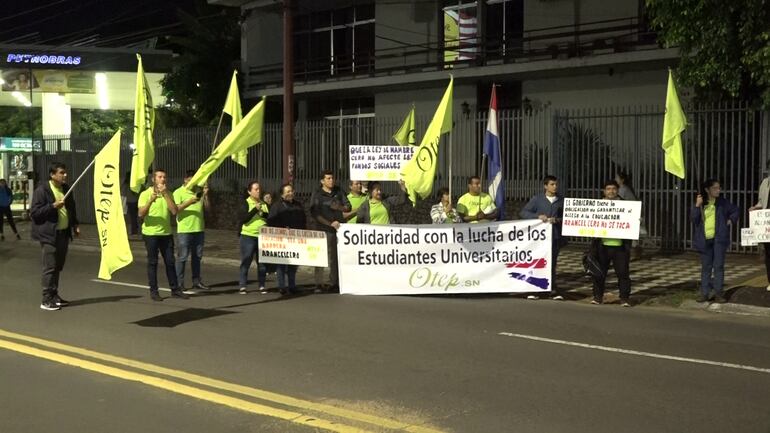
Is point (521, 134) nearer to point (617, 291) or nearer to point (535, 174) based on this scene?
point (535, 174)

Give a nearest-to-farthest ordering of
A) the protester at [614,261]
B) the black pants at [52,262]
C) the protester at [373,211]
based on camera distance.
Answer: the black pants at [52,262], the protester at [614,261], the protester at [373,211]

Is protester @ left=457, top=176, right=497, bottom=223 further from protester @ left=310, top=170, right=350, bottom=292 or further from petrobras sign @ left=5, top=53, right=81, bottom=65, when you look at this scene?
petrobras sign @ left=5, top=53, right=81, bottom=65

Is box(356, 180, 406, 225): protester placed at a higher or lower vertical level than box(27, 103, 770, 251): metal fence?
lower

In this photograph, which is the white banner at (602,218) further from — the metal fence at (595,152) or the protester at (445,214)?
the metal fence at (595,152)

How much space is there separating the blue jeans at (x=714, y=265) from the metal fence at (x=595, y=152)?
16.3 ft

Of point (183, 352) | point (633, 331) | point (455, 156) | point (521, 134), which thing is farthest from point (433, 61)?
point (183, 352)

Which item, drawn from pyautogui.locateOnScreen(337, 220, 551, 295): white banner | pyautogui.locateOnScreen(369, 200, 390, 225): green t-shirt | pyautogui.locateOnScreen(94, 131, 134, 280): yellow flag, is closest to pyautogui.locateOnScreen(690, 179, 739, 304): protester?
pyautogui.locateOnScreen(337, 220, 551, 295): white banner

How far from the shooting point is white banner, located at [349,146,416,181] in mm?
13953

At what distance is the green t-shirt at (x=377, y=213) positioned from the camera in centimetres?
1184

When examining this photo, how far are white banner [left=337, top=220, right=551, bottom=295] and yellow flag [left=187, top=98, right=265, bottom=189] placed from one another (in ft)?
6.10

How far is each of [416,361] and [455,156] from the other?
1344 centimetres

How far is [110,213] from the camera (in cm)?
955

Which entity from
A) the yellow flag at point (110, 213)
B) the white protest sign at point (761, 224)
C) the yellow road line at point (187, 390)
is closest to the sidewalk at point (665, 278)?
the white protest sign at point (761, 224)

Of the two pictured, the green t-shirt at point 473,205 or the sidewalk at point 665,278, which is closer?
the sidewalk at point 665,278
